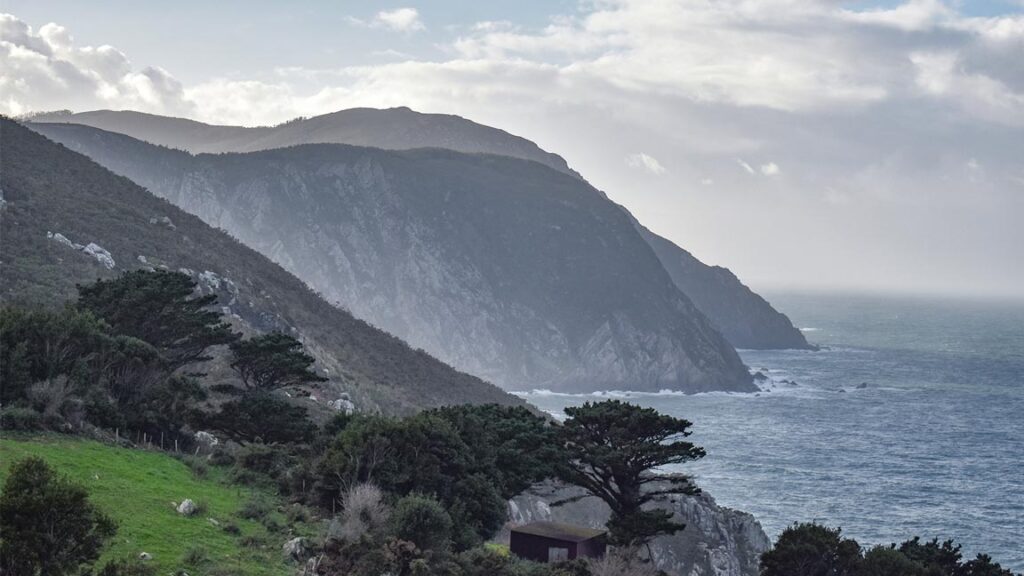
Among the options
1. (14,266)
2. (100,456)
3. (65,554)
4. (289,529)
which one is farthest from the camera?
(14,266)

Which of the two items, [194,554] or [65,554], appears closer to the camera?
[65,554]

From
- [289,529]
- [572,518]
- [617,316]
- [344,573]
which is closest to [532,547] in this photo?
[289,529]

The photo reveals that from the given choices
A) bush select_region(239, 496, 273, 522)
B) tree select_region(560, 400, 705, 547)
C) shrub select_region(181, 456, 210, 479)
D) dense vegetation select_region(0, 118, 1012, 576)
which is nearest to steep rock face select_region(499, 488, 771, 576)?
dense vegetation select_region(0, 118, 1012, 576)

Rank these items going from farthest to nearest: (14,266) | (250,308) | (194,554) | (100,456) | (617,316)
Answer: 1. (617,316)
2. (250,308)
3. (14,266)
4. (100,456)
5. (194,554)

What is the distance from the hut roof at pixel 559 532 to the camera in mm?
33500

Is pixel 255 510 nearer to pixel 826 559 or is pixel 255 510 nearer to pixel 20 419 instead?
pixel 20 419

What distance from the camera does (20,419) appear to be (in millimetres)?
27109

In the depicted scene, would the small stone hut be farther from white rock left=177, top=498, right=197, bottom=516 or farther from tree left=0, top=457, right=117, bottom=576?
tree left=0, top=457, right=117, bottom=576

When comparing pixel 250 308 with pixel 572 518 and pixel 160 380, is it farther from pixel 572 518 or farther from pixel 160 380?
pixel 160 380

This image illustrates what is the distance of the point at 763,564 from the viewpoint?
35406 millimetres

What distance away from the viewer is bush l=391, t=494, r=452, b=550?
80.1 feet

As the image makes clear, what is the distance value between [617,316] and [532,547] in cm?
13858

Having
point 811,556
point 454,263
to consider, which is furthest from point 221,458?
point 454,263

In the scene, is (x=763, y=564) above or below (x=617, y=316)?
below
